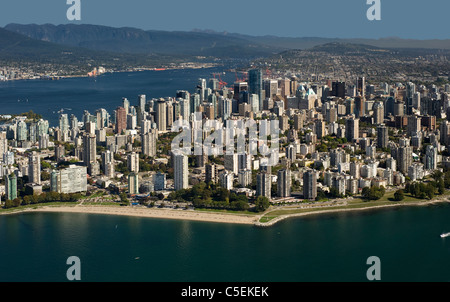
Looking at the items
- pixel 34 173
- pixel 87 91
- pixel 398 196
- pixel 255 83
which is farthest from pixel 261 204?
pixel 87 91

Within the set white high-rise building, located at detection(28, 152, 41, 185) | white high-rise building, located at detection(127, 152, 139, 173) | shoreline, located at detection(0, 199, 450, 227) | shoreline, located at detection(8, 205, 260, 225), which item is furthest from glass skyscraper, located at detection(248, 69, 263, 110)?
shoreline, located at detection(8, 205, 260, 225)

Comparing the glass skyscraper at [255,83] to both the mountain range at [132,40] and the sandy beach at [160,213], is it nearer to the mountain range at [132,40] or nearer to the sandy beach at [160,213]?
the sandy beach at [160,213]

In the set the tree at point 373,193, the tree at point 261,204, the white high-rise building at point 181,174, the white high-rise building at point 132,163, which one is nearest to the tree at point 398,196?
the tree at point 373,193

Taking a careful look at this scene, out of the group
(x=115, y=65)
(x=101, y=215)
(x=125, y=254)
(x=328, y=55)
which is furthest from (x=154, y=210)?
(x=115, y=65)

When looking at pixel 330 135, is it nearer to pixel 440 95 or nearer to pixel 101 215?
pixel 440 95

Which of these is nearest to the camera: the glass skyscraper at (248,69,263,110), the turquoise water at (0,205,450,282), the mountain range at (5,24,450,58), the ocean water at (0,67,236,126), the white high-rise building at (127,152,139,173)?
the turquoise water at (0,205,450,282)

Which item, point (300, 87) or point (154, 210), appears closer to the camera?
point (154, 210)

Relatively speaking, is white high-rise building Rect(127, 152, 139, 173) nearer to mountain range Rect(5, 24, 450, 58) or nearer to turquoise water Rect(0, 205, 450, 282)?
turquoise water Rect(0, 205, 450, 282)
